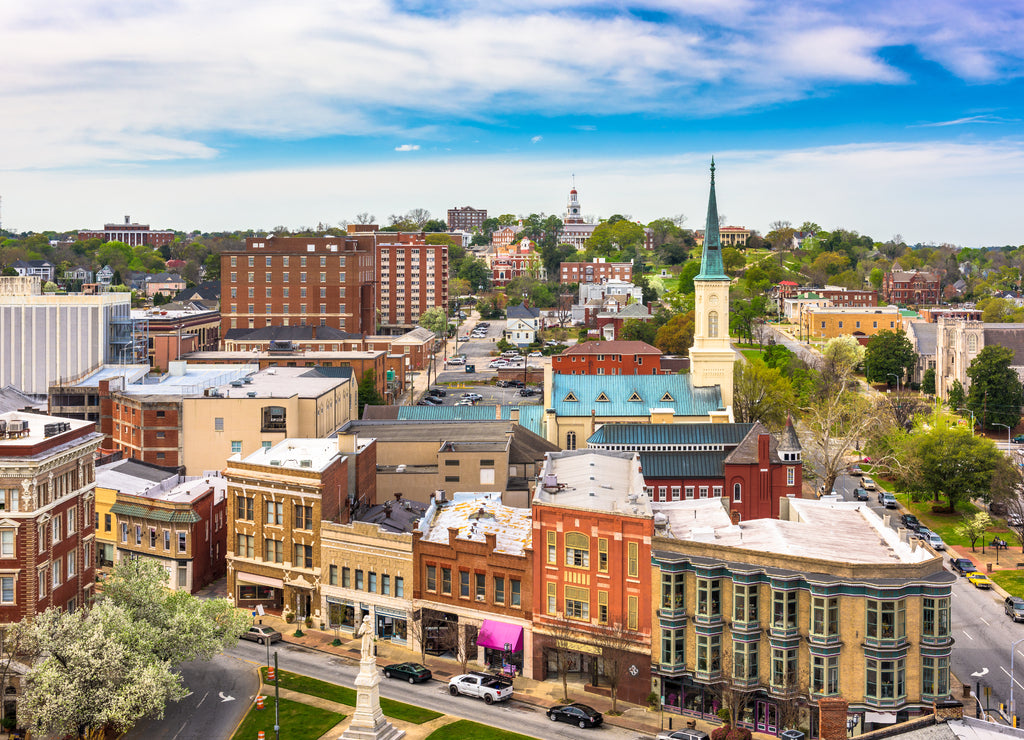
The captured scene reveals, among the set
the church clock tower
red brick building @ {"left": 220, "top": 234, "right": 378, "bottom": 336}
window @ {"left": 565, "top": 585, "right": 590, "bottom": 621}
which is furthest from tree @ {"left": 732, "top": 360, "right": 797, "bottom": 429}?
red brick building @ {"left": 220, "top": 234, "right": 378, "bottom": 336}

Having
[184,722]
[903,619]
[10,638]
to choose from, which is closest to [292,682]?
[184,722]

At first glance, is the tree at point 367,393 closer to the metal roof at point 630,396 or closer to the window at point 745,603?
the metal roof at point 630,396

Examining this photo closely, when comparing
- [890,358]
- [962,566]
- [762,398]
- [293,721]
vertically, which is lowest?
[293,721]

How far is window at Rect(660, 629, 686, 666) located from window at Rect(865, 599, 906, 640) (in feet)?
31.2

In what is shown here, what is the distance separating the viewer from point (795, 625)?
5688 centimetres

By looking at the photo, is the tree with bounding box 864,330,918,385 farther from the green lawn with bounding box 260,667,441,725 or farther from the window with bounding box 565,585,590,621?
the green lawn with bounding box 260,667,441,725

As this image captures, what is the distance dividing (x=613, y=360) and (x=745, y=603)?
103 meters

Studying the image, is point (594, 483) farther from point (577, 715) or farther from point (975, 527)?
point (975, 527)

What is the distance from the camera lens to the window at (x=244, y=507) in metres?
76.6

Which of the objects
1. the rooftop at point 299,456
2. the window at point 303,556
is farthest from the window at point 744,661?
the rooftop at point 299,456

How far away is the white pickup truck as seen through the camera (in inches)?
2413

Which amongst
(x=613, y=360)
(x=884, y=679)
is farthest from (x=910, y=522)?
(x=613, y=360)

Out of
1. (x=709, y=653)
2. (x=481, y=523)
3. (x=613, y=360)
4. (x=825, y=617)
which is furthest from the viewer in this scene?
(x=613, y=360)

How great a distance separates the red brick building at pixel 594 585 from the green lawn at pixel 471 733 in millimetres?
7333
